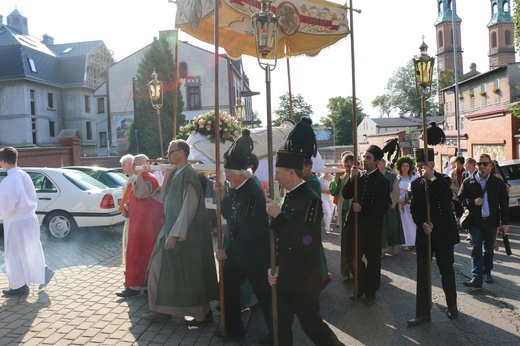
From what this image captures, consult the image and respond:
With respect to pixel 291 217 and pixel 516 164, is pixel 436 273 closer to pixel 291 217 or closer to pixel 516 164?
pixel 291 217

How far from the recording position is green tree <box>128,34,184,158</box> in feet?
110

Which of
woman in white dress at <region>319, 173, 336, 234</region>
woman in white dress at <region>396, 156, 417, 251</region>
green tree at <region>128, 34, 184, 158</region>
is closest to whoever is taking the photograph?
woman in white dress at <region>396, 156, 417, 251</region>

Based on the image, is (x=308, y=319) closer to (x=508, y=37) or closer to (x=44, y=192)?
(x=44, y=192)

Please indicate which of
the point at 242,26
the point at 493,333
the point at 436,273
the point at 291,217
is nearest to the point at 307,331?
the point at 291,217

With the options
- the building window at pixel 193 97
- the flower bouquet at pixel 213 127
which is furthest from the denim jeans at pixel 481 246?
the building window at pixel 193 97

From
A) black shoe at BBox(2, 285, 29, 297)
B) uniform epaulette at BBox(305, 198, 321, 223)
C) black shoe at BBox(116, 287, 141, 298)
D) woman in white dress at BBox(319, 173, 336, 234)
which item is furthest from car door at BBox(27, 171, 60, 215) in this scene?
uniform epaulette at BBox(305, 198, 321, 223)

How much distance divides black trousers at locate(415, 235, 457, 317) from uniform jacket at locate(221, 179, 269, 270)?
1915 mm

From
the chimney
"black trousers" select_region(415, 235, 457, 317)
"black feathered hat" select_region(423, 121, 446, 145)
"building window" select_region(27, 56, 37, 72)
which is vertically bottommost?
"black trousers" select_region(415, 235, 457, 317)

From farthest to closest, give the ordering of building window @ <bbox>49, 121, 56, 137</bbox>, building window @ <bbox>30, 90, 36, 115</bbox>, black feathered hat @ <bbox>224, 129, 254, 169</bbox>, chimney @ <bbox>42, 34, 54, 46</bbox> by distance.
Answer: chimney @ <bbox>42, 34, 54, 46</bbox> → building window @ <bbox>49, 121, 56, 137</bbox> → building window @ <bbox>30, 90, 36, 115</bbox> → black feathered hat @ <bbox>224, 129, 254, 169</bbox>

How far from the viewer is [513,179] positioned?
13.4 m

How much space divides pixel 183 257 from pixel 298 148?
77.1 inches

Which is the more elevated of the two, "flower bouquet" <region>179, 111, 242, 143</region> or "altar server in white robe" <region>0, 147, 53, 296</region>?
"flower bouquet" <region>179, 111, 242, 143</region>

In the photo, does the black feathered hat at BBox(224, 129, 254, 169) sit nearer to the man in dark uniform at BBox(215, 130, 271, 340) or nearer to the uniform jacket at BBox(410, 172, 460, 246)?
the man in dark uniform at BBox(215, 130, 271, 340)

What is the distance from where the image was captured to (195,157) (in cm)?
838
